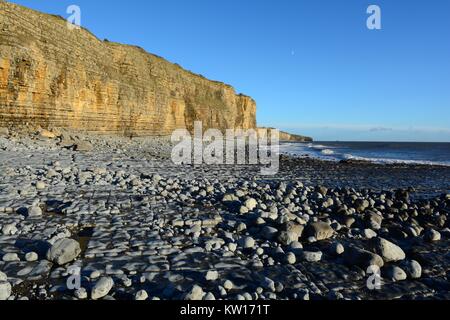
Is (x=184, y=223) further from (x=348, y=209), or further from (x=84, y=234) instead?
(x=348, y=209)

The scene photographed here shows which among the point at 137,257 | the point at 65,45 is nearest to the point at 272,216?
the point at 137,257

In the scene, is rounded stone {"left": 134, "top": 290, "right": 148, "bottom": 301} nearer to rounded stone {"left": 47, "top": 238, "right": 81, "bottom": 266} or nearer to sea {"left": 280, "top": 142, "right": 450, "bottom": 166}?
rounded stone {"left": 47, "top": 238, "right": 81, "bottom": 266}

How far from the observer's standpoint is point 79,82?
2716 centimetres

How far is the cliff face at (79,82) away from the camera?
2027 cm

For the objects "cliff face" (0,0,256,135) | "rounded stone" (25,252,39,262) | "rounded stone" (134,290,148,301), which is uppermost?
"cliff face" (0,0,256,135)

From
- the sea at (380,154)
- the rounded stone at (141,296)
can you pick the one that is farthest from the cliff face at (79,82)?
the rounded stone at (141,296)

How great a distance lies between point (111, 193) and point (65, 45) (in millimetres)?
22581

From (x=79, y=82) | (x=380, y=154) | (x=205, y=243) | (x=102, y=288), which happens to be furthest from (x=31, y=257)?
(x=380, y=154)

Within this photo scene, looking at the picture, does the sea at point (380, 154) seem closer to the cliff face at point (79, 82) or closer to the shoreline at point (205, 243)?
the cliff face at point (79, 82)

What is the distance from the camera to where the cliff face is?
→ 2027 centimetres

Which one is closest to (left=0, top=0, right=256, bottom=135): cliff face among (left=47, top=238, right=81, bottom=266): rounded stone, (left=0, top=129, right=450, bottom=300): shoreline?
(left=0, top=129, right=450, bottom=300): shoreline

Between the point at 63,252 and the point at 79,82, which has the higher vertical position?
the point at 79,82

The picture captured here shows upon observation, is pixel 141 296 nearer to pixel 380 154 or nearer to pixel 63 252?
pixel 63 252

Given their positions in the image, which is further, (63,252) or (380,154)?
(380,154)
